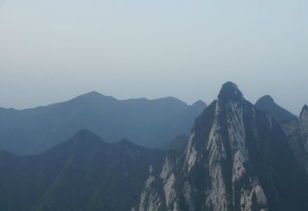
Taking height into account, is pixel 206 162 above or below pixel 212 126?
below

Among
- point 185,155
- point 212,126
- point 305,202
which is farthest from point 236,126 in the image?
point 305,202

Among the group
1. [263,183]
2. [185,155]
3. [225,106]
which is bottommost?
[263,183]

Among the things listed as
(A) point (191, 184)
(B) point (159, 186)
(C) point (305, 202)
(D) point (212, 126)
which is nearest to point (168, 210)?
(A) point (191, 184)

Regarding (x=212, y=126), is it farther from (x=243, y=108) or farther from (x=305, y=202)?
(x=305, y=202)

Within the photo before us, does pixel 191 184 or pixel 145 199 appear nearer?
pixel 191 184

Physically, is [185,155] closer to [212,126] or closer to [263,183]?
[212,126]

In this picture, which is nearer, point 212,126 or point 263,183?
point 263,183
